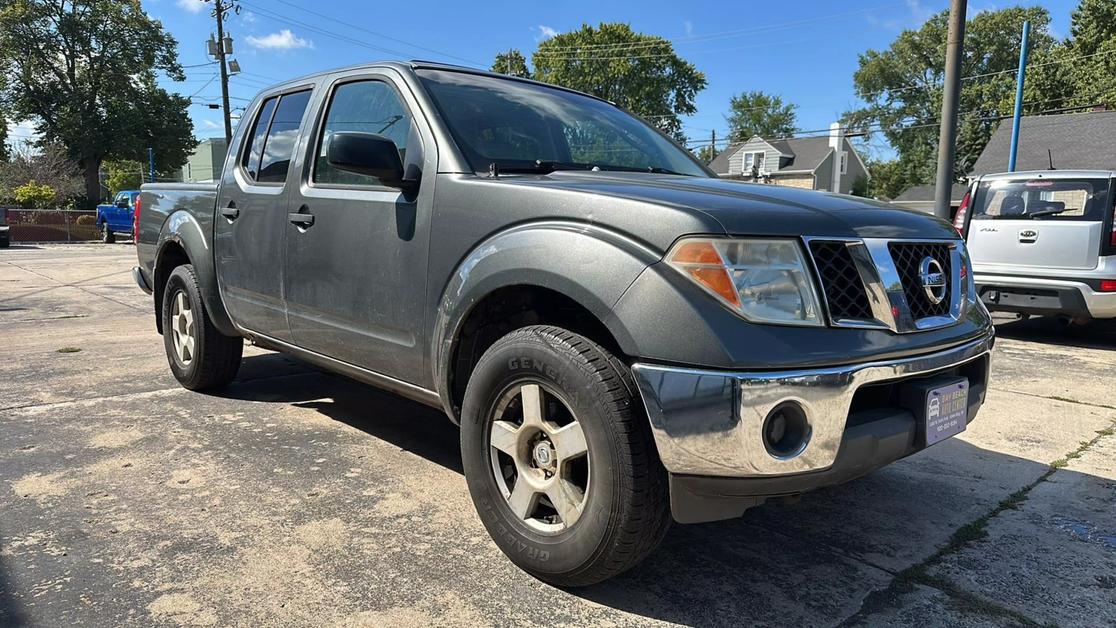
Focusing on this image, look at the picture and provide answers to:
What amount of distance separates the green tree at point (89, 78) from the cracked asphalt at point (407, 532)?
141 ft

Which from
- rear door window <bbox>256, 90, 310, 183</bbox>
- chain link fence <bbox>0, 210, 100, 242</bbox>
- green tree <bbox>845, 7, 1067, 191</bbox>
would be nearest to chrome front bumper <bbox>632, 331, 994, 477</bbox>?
rear door window <bbox>256, 90, 310, 183</bbox>

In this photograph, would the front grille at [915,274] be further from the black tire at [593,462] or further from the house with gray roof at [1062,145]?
the house with gray roof at [1062,145]

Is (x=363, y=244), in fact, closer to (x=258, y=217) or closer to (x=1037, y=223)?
(x=258, y=217)

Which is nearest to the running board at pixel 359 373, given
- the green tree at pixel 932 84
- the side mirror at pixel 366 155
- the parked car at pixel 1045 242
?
the side mirror at pixel 366 155

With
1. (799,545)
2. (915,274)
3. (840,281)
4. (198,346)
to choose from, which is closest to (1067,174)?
(915,274)

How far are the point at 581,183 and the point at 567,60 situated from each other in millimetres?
56955

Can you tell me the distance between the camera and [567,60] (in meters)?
56.5

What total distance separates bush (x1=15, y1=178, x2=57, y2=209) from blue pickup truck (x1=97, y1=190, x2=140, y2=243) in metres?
9.41

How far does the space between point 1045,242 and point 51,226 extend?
31.3 meters

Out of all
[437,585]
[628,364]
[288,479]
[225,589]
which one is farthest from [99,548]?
[628,364]

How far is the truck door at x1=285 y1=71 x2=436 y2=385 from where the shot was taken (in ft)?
9.70

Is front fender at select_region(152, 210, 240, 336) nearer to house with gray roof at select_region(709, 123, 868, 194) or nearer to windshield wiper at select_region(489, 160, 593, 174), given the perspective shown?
windshield wiper at select_region(489, 160, 593, 174)

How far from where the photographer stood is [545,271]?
237cm

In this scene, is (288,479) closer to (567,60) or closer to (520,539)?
(520,539)
